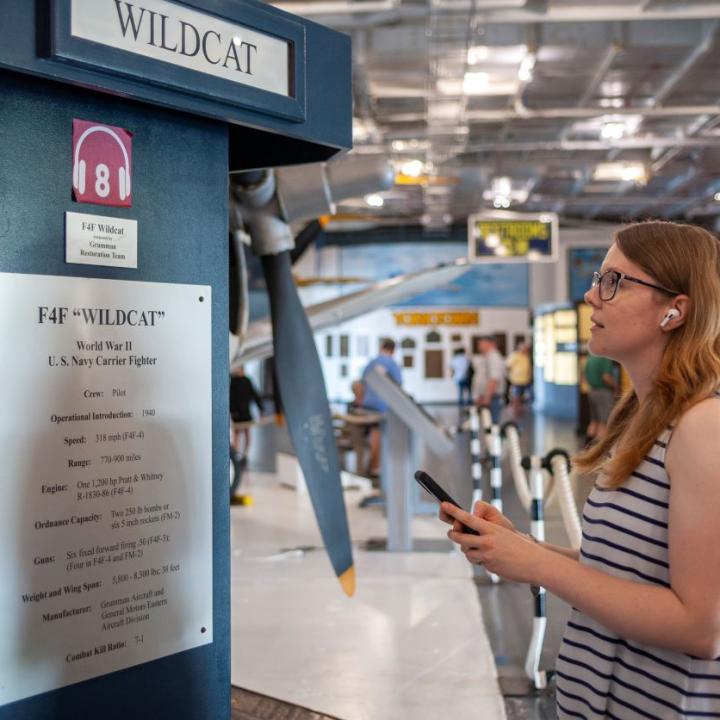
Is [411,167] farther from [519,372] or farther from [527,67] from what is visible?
[519,372]

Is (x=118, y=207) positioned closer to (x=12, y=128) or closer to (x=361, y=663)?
(x=12, y=128)

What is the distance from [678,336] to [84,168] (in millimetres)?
1233

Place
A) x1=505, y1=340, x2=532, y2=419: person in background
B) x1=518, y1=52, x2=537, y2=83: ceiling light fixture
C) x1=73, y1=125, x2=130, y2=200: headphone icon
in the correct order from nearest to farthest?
x1=73, y1=125, x2=130, y2=200: headphone icon
x1=518, y1=52, x2=537, y2=83: ceiling light fixture
x1=505, y1=340, x2=532, y2=419: person in background

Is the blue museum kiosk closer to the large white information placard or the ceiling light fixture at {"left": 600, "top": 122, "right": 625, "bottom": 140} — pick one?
the large white information placard

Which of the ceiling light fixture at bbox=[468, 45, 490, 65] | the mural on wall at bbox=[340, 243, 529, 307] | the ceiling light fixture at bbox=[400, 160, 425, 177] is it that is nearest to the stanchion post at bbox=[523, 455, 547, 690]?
the ceiling light fixture at bbox=[468, 45, 490, 65]

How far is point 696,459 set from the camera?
131 cm

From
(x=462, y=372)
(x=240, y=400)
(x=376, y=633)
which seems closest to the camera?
(x=376, y=633)

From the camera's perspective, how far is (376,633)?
4543 mm

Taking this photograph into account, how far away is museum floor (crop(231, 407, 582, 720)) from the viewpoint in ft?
11.9

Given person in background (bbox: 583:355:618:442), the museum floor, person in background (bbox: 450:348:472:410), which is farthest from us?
person in background (bbox: 450:348:472:410)

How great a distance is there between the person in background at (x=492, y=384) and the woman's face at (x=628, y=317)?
10936 millimetres

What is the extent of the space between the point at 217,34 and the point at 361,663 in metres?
3.24

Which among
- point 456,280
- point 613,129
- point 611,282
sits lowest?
point 611,282

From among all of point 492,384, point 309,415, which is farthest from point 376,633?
point 492,384
